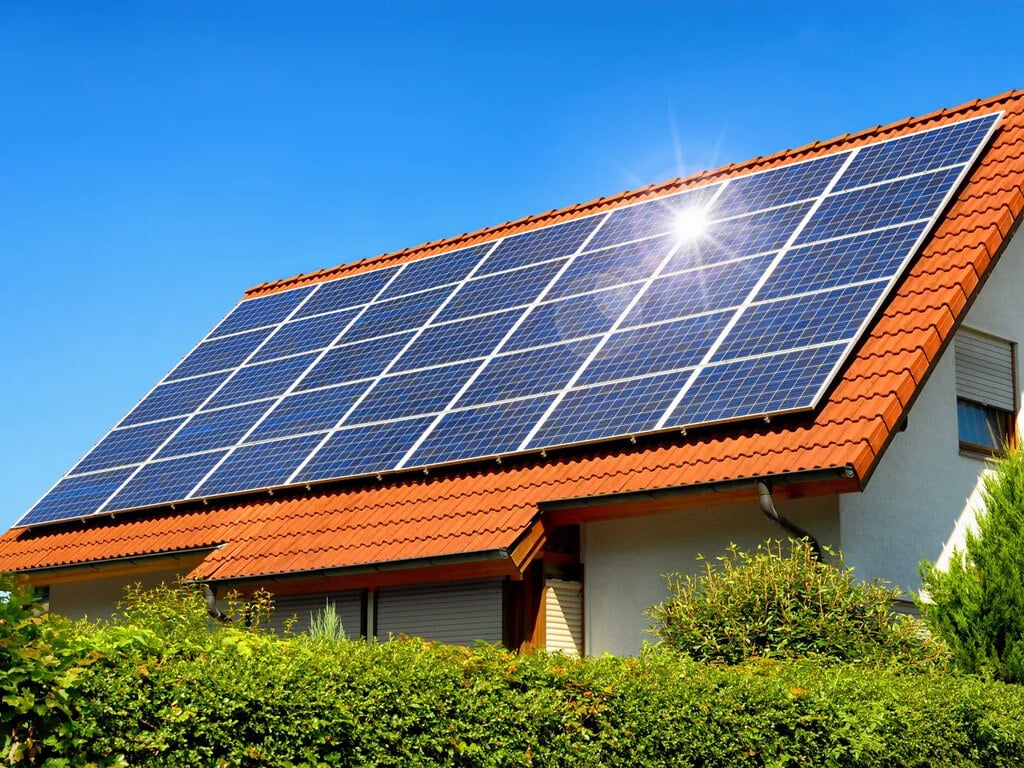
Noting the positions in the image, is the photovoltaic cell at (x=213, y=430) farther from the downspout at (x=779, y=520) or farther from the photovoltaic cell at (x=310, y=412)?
the downspout at (x=779, y=520)

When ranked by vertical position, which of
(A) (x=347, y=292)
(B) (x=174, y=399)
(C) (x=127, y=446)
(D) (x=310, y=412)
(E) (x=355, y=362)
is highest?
(A) (x=347, y=292)

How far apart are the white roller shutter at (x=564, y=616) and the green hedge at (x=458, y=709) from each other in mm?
3923

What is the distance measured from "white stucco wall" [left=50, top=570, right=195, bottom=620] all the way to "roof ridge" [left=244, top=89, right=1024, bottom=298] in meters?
6.81

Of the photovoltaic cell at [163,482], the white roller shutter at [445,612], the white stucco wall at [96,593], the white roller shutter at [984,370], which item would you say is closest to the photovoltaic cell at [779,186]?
the white roller shutter at [984,370]

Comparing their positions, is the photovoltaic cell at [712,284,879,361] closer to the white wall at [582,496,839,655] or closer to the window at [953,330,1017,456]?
the white wall at [582,496,839,655]

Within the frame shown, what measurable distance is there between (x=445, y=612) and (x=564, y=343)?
366 centimetres

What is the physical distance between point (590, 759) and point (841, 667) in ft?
10.6

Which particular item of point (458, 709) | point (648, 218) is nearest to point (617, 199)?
point (648, 218)

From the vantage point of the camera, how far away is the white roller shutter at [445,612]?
15555mm

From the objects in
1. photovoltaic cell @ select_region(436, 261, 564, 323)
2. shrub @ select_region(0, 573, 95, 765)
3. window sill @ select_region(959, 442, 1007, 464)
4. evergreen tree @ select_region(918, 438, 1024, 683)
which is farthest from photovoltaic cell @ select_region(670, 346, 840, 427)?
shrub @ select_region(0, 573, 95, 765)

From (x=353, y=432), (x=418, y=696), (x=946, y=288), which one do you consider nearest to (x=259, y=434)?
(x=353, y=432)

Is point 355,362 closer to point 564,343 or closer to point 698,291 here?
point 564,343

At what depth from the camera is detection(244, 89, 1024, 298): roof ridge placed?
18656 mm

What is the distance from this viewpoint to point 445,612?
52.1 feet
